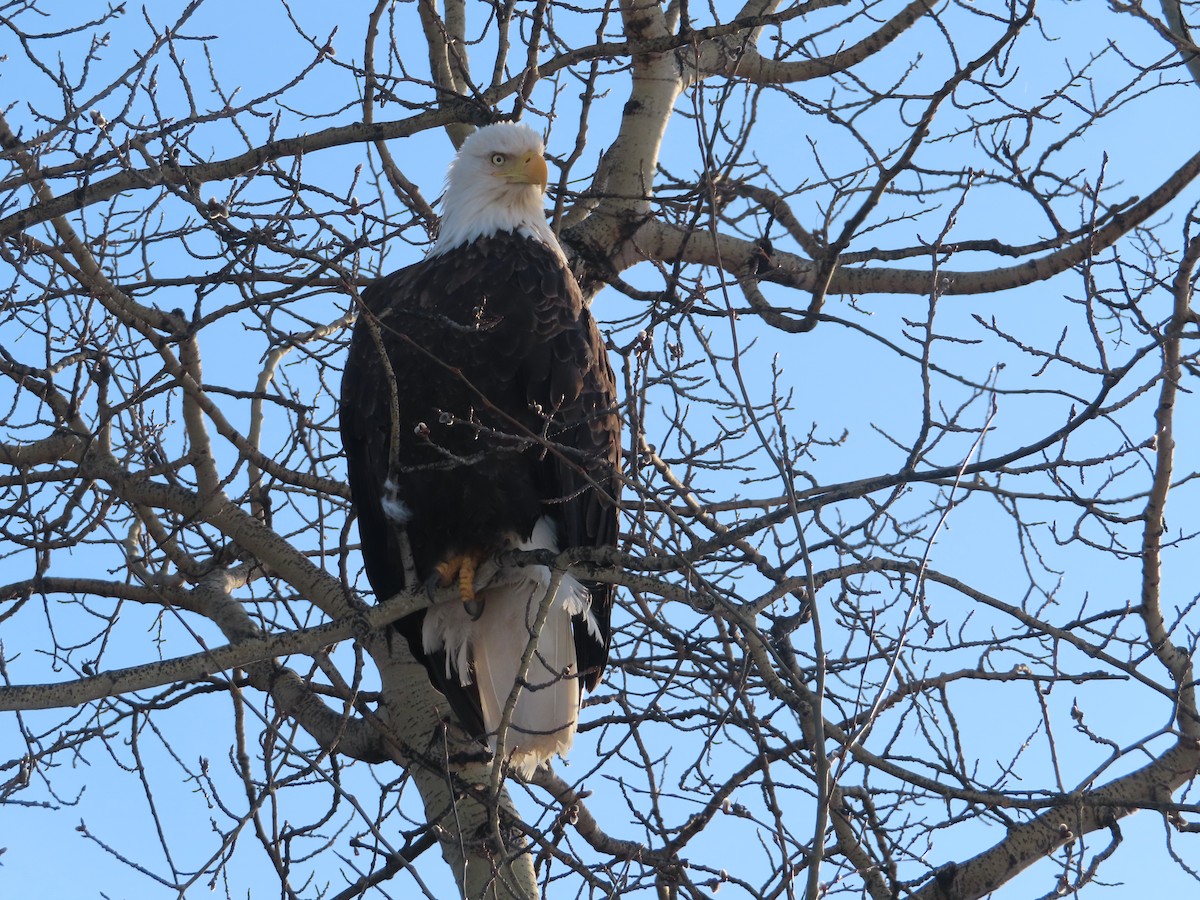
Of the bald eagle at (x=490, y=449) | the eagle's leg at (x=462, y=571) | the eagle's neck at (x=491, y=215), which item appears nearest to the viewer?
the bald eagle at (x=490, y=449)

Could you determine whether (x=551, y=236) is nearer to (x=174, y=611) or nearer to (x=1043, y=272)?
(x=1043, y=272)

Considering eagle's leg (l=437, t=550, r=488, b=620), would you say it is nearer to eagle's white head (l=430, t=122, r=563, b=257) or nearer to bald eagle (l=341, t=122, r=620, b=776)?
bald eagle (l=341, t=122, r=620, b=776)

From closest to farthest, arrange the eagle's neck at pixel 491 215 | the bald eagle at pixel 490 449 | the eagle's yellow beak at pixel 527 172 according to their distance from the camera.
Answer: the bald eagle at pixel 490 449 < the eagle's neck at pixel 491 215 < the eagle's yellow beak at pixel 527 172

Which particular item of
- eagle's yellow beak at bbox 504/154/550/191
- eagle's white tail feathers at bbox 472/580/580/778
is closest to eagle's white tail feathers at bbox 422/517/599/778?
eagle's white tail feathers at bbox 472/580/580/778

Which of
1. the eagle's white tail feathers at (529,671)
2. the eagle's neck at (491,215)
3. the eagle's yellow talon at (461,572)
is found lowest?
the eagle's white tail feathers at (529,671)

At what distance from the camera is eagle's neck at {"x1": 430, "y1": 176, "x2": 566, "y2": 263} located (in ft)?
15.2

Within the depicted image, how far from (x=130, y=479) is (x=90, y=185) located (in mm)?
862

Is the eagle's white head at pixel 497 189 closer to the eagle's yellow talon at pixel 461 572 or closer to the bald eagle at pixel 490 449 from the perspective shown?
the bald eagle at pixel 490 449

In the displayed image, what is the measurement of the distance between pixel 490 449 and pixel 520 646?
3.00 feet

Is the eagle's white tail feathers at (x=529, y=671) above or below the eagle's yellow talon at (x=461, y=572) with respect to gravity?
below

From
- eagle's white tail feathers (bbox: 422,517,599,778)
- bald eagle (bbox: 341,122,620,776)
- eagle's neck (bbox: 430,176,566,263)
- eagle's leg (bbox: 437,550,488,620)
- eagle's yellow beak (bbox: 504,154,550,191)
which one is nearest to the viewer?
bald eagle (bbox: 341,122,620,776)

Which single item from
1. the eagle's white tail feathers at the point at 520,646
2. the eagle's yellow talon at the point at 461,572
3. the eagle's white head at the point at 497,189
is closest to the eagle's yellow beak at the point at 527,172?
the eagle's white head at the point at 497,189

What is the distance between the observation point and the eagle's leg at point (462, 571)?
173 inches

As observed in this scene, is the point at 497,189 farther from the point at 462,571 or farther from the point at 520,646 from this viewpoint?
the point at 520,646
